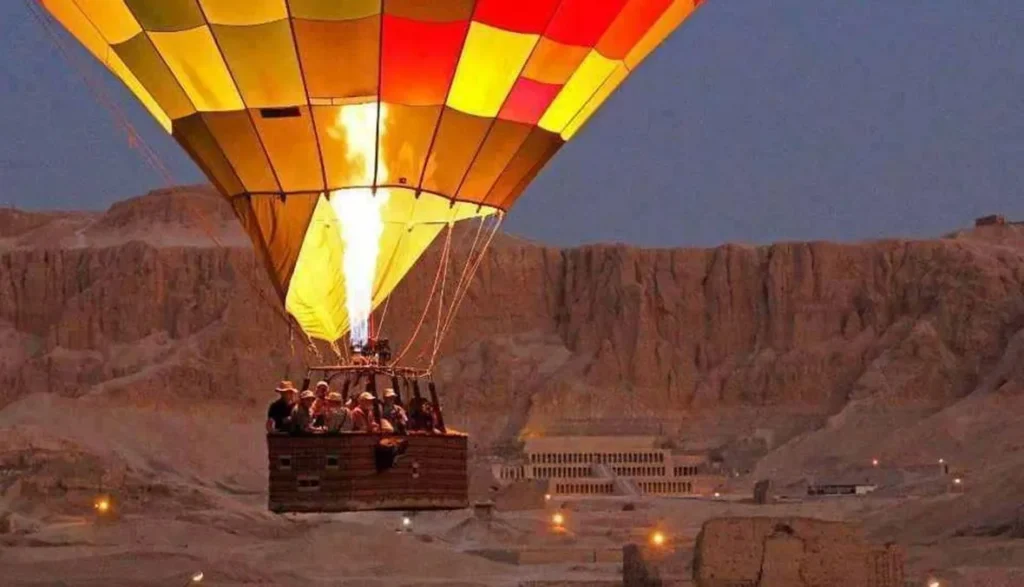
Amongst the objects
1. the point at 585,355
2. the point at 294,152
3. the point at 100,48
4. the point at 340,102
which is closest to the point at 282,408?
the point at 294,152

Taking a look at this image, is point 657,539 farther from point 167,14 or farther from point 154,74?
point 167,14

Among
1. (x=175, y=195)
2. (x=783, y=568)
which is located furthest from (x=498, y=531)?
(x=175, y=195)

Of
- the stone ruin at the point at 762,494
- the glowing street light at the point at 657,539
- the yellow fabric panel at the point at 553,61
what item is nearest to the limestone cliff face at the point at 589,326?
the stone ruin at the point at 762,494

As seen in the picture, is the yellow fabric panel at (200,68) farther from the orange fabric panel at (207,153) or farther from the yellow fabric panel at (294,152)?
the yellow fabric panel at (294,152)

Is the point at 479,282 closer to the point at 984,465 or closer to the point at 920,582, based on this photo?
the point at 984,465

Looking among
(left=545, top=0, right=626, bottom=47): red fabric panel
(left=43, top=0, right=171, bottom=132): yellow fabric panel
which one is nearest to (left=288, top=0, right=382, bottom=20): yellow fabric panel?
(left=545, top=0, right=626, bottom=47): red fabric panel
